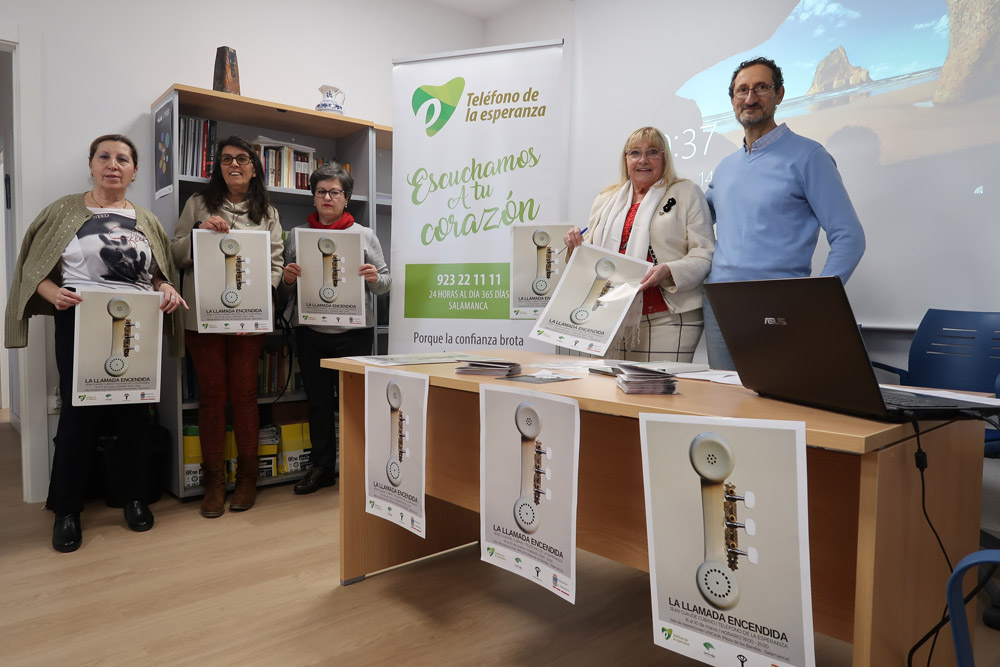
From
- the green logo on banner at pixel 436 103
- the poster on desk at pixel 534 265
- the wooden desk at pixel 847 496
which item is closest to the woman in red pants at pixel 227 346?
the green logo on banner at pixel 436 103

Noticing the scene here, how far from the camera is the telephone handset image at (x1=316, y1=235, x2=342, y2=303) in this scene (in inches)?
113

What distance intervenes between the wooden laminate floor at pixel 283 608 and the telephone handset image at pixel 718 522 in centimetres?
75

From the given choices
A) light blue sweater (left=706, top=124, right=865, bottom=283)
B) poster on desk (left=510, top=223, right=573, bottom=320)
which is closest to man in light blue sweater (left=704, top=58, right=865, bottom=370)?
light blue sweater (left=706, top=124, right=865, bottom=283)

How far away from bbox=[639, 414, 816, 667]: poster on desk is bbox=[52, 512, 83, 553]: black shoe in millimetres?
2185

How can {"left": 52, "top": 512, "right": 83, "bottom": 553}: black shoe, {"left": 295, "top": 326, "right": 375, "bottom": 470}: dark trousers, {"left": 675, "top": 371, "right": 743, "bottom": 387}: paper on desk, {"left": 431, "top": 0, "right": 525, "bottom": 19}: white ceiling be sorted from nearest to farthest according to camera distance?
1. {"left": 675, "top": 371, "right": 743, "bottom": 387}: paper on desk
2. {"left": 52, "top": 512, "right": 83, "bottom": 553}: black shoe
3. {"left": 295, "top": 326, "right": 375, "bottom": 470}: dark trousers
4. {"left": 431, "top": 0, "right": 525, "bottom": 19}: white ceiling

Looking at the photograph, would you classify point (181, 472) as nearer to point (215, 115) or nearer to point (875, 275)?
point (215, 115)

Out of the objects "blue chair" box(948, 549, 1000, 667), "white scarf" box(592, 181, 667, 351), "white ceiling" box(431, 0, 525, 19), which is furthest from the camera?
"white ceiling" box(431, 0, 525, 19)

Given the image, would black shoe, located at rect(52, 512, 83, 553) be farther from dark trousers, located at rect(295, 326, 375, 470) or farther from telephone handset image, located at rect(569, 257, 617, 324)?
telephone handset image, located at rect(569, 257, 617, 324)

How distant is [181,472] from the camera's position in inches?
114

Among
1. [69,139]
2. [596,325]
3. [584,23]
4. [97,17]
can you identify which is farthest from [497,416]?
[584,23]

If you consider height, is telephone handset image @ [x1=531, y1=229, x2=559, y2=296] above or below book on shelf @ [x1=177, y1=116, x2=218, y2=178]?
below

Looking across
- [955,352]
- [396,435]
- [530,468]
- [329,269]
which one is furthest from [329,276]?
[955,352]

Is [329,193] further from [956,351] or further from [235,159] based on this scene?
[956,351]

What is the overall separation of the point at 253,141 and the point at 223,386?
4.28 ft
